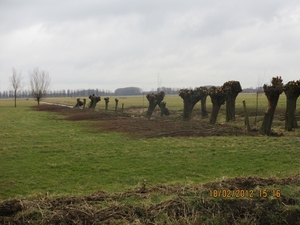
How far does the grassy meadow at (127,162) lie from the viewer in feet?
→ 24.2

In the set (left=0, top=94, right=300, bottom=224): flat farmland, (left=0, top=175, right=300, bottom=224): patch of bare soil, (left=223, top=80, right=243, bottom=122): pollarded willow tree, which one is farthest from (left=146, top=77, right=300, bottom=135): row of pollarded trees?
(left=0, top=175, right=300, bottom=224): patch of bare soil

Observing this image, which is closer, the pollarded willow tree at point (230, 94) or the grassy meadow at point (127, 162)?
the grassy meadow at point (127, 162)

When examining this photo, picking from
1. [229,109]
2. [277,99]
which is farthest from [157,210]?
[229,109]

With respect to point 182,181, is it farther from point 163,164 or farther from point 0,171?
point 0,171

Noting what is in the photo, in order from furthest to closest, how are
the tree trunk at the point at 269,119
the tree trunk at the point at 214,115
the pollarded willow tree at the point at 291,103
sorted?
the tree trunk at the point at 214,115 < the pollarded willow tree at the point at 291,103 < the tree trunk at the point at 269,119

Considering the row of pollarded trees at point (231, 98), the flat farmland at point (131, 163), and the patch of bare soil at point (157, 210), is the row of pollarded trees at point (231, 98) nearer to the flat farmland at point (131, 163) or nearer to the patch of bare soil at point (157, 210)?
the flat farmland at point (131, 163)

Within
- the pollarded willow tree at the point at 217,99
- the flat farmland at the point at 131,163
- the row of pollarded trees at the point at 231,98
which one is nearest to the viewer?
the flat farmland at the point at 131,163

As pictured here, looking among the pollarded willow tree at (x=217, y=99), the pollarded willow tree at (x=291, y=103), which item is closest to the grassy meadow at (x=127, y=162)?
the pollarded willow tree at (x=291, y=103)

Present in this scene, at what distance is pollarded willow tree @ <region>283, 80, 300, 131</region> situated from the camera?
16688mm

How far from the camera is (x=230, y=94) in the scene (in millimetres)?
23359

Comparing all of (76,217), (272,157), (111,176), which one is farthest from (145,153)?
(76,217)

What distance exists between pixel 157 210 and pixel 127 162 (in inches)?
197
